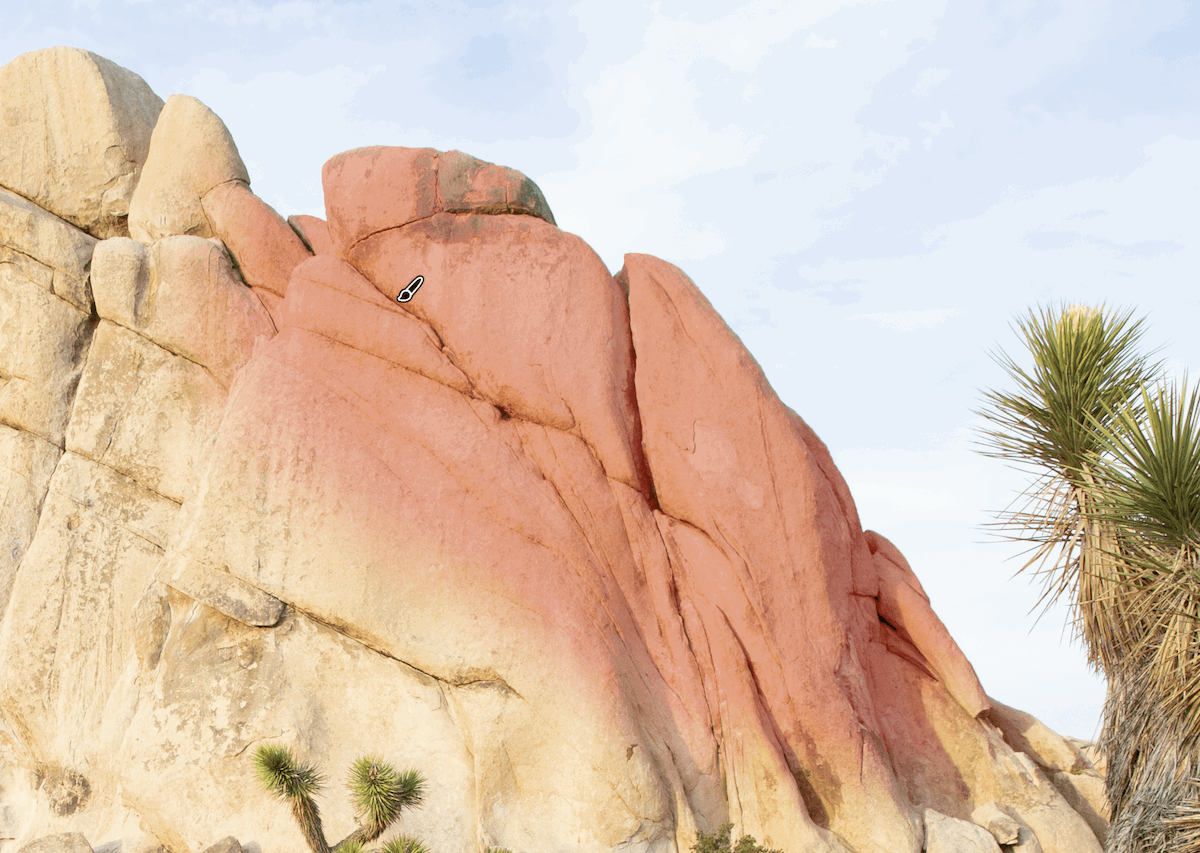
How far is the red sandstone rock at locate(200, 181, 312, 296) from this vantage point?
17.5 metres

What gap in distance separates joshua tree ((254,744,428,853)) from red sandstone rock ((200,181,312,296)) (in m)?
8.21

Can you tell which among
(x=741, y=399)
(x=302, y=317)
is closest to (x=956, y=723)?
(x=741, y=399)

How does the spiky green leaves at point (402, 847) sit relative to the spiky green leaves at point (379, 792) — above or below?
below

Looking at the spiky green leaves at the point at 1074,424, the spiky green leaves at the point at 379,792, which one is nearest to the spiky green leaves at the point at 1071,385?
the spiky green leaves at the point at 1074,424

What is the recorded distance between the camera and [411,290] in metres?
15.9

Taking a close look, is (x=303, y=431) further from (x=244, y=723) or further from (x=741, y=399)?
(x=741, y=399)

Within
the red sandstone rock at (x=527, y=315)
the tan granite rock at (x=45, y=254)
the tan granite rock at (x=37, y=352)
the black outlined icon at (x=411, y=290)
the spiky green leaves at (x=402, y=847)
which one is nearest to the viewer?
the spiky green leaves at (x=402, y=847)

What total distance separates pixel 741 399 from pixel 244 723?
303 inches

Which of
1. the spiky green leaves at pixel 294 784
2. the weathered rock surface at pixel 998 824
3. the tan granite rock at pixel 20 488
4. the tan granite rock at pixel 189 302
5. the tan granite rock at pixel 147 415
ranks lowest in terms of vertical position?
the spiky green leaves at pixel 294 784

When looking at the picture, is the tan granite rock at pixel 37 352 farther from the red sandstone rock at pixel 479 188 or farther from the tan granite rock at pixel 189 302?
the red sandstone rock at pixel 479 188

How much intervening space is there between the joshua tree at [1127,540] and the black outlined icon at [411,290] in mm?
9118

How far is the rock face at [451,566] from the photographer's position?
45.0 ft

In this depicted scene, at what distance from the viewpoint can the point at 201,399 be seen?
17.1 m

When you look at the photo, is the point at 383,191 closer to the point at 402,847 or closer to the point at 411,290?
the point at 411,290
